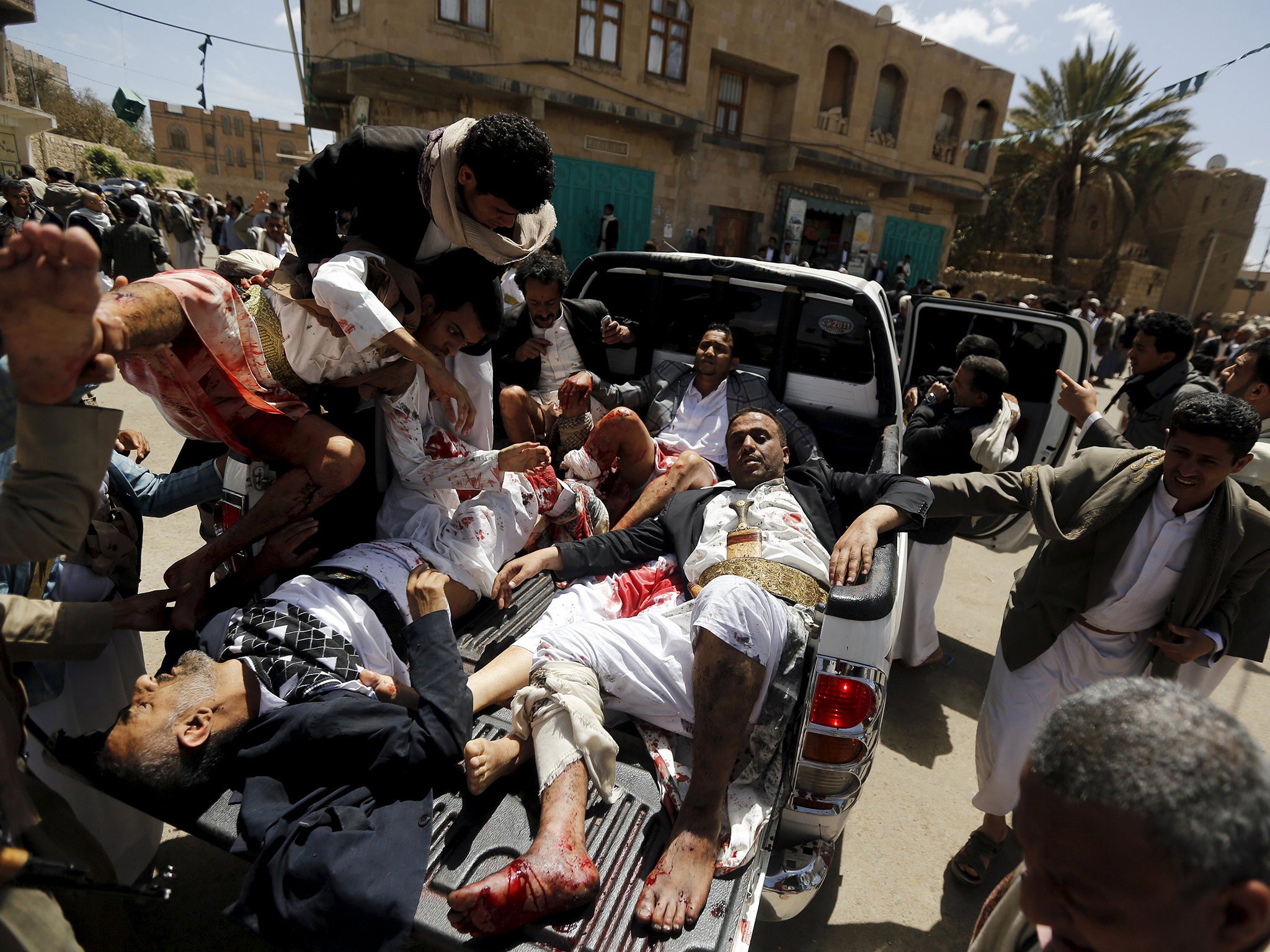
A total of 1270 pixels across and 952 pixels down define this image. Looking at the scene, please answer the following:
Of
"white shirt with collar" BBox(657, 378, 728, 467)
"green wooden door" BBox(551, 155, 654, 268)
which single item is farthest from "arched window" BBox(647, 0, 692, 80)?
"white shirt with collar" BBox(657, 378, 728, 467)

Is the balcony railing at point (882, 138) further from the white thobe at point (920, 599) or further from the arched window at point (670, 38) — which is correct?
the white thobe at point (920, 599)

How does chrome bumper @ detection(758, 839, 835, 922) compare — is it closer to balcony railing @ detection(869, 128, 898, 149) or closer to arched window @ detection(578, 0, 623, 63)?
arched window @ detection(578, 0, 623, 63)

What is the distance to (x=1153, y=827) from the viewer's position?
2.52 ft

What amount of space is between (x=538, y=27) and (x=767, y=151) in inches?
299

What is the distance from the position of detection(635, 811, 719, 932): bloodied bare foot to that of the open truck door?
3285mm

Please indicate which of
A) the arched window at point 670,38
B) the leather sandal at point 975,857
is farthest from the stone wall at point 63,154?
Answer: the leather sandal at point 975,857

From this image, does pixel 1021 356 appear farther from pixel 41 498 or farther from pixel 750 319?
pixel 41 498

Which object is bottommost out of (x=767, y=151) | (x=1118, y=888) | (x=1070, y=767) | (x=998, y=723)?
(x=998, y=723)

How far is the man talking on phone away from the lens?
12.5 feet

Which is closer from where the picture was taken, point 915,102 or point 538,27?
point 538,27

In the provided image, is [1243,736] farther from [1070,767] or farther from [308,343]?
[308,343]

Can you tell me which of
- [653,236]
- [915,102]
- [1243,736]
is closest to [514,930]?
[1243,736]

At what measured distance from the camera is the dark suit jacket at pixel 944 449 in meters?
3.79

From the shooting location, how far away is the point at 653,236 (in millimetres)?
17250
